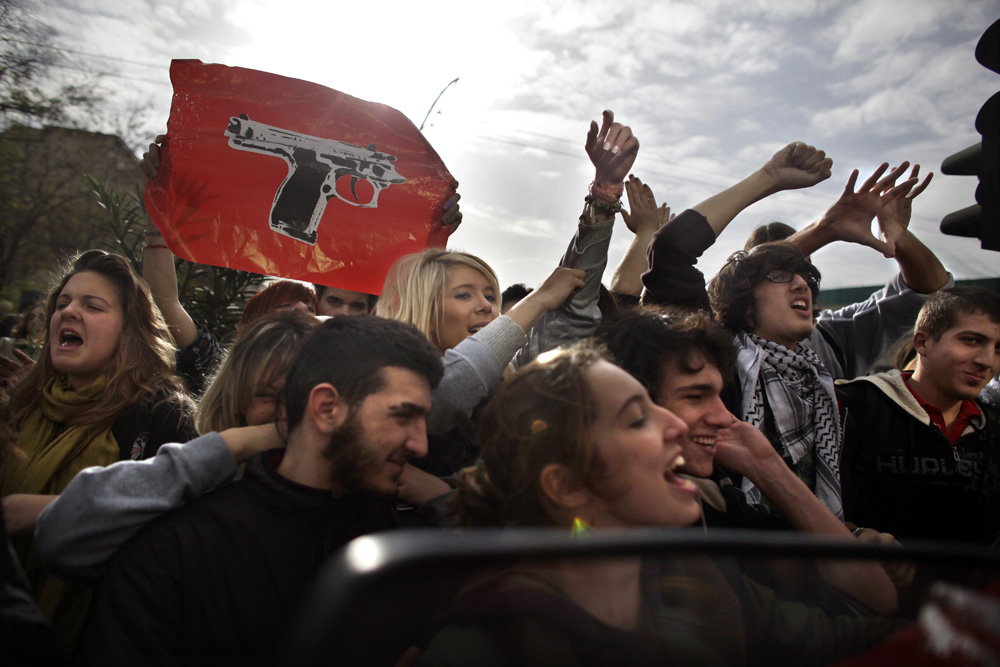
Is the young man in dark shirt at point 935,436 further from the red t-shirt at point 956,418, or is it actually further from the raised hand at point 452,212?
the raised hand at point 452,212

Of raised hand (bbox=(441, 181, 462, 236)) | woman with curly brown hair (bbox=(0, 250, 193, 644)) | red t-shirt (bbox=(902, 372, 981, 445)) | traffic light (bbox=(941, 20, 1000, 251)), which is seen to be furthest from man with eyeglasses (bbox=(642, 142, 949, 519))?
woman with curly brown hair (bbox=(0, 250, 193, 644))

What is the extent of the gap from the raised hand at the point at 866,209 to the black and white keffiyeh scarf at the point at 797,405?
3.04 feet

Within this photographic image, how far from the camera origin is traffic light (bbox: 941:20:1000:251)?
1.51 m

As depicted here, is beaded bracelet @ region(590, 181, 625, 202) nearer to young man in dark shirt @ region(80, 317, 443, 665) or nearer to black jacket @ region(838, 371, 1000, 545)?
young man in dark shirt @ region(80, 317, 443, 665)

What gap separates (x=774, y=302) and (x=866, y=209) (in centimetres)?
98

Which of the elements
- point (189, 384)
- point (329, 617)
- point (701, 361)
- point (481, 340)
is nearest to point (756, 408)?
point (701, 361)

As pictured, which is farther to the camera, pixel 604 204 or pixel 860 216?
pixel 860 216

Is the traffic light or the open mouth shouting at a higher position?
the traffic light

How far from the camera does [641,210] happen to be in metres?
3.31

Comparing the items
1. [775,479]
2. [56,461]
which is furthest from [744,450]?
[56,461]

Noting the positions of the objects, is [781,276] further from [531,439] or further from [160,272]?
[160,272]

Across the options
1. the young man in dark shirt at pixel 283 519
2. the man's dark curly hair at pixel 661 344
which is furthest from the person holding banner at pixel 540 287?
the young man in dark shirt at pixel 283 519

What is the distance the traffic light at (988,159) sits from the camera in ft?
4.94

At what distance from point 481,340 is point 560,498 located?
901 mm
